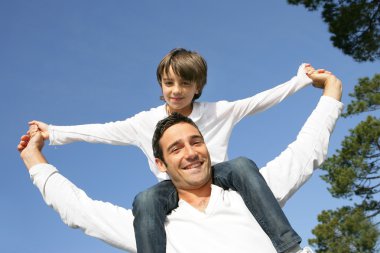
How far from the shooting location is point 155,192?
7.30 feet

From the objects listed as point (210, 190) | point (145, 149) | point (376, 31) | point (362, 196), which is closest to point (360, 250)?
point (362, 196)

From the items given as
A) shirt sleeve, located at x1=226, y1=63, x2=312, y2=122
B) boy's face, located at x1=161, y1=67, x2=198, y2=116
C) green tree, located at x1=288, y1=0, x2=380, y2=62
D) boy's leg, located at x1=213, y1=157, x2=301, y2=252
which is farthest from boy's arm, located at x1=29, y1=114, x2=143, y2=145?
green tree, located at x1=288, y1=0, x2=380, y2=62

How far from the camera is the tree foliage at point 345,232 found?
15.8 meters

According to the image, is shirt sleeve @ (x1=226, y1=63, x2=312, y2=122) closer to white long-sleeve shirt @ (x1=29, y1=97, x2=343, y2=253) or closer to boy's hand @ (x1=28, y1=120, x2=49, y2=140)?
white long-sleeve shirt @ (x1=29, y1=97, x2=343, y2=253)

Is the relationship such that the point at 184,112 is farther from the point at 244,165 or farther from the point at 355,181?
the point at 355,181

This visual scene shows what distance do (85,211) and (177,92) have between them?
1380mm

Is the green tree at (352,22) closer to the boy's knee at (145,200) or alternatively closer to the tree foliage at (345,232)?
the tree foliage at (345,232)

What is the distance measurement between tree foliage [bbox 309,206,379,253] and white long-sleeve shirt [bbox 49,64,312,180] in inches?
522

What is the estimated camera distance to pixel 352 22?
522 inches

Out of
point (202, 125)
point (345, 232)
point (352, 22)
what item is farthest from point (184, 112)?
point (345, 232)

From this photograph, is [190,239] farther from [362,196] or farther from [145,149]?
[362,196]

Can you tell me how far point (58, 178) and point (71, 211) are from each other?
0.18 meters

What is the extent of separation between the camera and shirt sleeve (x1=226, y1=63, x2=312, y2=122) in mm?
3566

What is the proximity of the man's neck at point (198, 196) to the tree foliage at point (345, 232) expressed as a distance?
575 inches
